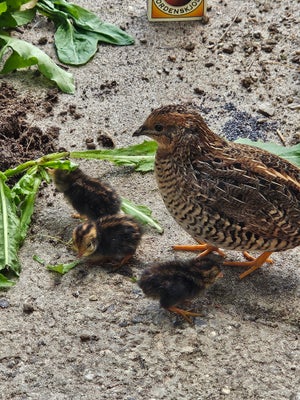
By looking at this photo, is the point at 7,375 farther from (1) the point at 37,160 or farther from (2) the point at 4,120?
(2) the point at 4,120

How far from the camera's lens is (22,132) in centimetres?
696

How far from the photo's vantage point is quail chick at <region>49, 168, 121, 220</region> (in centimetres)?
616

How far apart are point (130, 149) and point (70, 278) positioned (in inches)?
54.0

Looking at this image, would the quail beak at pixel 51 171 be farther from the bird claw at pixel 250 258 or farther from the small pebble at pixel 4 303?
the bird claw at pixel 250 258

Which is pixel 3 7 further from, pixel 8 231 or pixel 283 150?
pixel 283 150

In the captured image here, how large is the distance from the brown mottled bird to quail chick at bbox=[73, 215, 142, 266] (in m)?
0.33

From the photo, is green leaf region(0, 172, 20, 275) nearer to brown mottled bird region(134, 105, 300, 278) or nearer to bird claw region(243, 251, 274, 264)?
brown mottled bird region(134, 105, 300, 278)

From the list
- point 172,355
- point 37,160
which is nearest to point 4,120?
point 37,160

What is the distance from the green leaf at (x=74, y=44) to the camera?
307 inches

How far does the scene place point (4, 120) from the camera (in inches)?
272

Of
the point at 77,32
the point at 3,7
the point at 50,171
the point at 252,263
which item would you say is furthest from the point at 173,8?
the point at 252,263

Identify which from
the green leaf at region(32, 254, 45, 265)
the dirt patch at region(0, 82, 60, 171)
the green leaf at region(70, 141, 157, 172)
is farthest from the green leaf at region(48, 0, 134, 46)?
the green leaf at region(32, 254, 45, 265)

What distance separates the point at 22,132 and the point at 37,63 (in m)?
0.78

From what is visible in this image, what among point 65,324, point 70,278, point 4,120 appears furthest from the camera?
point 4,120
